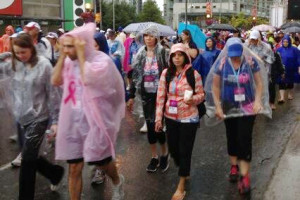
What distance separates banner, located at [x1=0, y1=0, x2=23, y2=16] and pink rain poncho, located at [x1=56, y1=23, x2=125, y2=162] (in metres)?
23.3

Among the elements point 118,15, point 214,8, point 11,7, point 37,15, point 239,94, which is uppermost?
point 214,8

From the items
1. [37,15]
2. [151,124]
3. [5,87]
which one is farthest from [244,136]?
[37,15]

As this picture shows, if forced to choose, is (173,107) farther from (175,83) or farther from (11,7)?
(11,7)

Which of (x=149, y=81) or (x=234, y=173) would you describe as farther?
(x=149, y=81)

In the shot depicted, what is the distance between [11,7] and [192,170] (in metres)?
22.9

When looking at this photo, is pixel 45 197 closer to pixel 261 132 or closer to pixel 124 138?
pixel 124 138

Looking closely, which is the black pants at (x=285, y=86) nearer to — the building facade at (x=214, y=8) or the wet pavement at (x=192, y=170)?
the wet pavement at (x=192, y=170)

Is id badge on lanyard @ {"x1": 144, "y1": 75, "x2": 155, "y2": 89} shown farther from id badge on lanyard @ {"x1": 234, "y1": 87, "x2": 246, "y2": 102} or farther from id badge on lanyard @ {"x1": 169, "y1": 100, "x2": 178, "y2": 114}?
id badge on lanyard @ {"x1": 234, "y1": 87, "x2": 246, "y2": 102}

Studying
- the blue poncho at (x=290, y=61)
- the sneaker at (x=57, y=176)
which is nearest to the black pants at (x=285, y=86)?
the blue poncho at (x=290, y=61)

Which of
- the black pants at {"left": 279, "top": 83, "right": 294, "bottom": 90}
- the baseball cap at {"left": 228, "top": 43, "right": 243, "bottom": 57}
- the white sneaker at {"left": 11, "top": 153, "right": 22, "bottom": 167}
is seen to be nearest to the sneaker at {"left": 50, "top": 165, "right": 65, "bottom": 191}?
the white sneaker at {"left": 11, "top": 153, "right": 22, "bottom": 167}

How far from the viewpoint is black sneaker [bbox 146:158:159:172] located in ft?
18.3

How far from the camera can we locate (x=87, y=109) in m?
3.77

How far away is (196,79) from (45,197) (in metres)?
2.02

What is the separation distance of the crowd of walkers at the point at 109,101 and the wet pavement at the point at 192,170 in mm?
153
